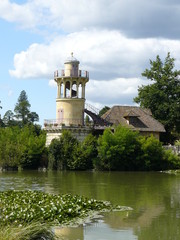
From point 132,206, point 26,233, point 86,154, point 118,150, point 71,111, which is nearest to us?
point 26,233

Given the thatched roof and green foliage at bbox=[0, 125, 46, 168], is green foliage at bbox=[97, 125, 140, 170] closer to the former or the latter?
the thatched roof

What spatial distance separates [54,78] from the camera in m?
58.0

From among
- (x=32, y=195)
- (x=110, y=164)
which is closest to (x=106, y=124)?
(x=110, y=164)

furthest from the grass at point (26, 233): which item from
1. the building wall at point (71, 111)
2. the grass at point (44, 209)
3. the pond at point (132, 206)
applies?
the building wall at point (71, 111)

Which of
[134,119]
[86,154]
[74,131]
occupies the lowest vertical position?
[86,154]

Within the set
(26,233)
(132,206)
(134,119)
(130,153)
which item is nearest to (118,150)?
(130,153)

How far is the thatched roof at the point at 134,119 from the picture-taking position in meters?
57.8

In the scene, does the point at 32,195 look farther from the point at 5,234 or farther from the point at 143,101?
the point at 143,101

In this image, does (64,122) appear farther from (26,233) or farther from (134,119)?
(26,233)

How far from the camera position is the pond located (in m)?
17.9

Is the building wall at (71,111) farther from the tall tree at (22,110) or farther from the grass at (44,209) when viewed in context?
the tall tree at (22,110)

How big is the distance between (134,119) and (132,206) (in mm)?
34062

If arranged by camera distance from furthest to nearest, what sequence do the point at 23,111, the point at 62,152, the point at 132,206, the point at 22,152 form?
the point at 23,111 → the point at 22,152 → the point at 62,152 → the point at 132,206

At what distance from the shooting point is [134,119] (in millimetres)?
58531
